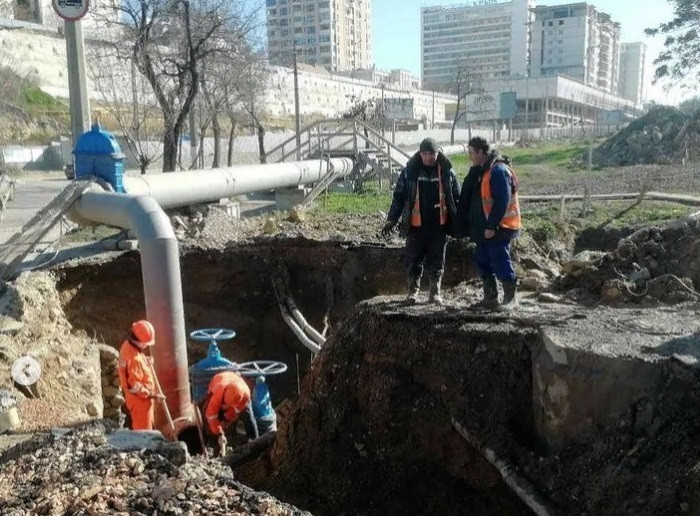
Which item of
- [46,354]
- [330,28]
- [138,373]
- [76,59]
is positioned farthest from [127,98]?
[330,28]

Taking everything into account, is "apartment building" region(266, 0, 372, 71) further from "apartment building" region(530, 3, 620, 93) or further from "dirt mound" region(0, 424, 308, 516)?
"dirt mound" region(0, 424, 308, 516)

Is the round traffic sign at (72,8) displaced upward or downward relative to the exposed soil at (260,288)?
upward

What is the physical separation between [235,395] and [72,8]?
18.8 feet

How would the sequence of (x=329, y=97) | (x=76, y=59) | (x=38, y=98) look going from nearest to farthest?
(x=76, y=59) → (x=38, y=98) → (x=329, y=97)

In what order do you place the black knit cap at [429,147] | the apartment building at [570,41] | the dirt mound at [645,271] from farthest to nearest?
the apartment building at [570,41] < the dirt mound at [645,271] < the black knit cap at [429,147]

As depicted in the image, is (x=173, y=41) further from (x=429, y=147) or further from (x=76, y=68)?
(x=429, y=147)

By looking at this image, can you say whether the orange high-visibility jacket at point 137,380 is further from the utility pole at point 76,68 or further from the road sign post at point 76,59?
the road sign post at point 76,59

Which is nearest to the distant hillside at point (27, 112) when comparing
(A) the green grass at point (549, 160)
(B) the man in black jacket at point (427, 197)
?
(A) the green grass at point (549, 160)

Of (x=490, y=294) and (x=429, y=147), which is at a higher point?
(x=429, y=147)

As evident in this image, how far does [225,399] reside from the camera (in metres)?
6.48

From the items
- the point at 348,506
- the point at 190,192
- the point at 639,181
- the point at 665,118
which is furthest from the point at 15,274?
the point at 665,118

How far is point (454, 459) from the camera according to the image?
17.2 ft

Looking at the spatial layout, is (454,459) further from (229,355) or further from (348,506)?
(229,355)

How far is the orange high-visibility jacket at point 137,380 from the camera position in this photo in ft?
21.7
